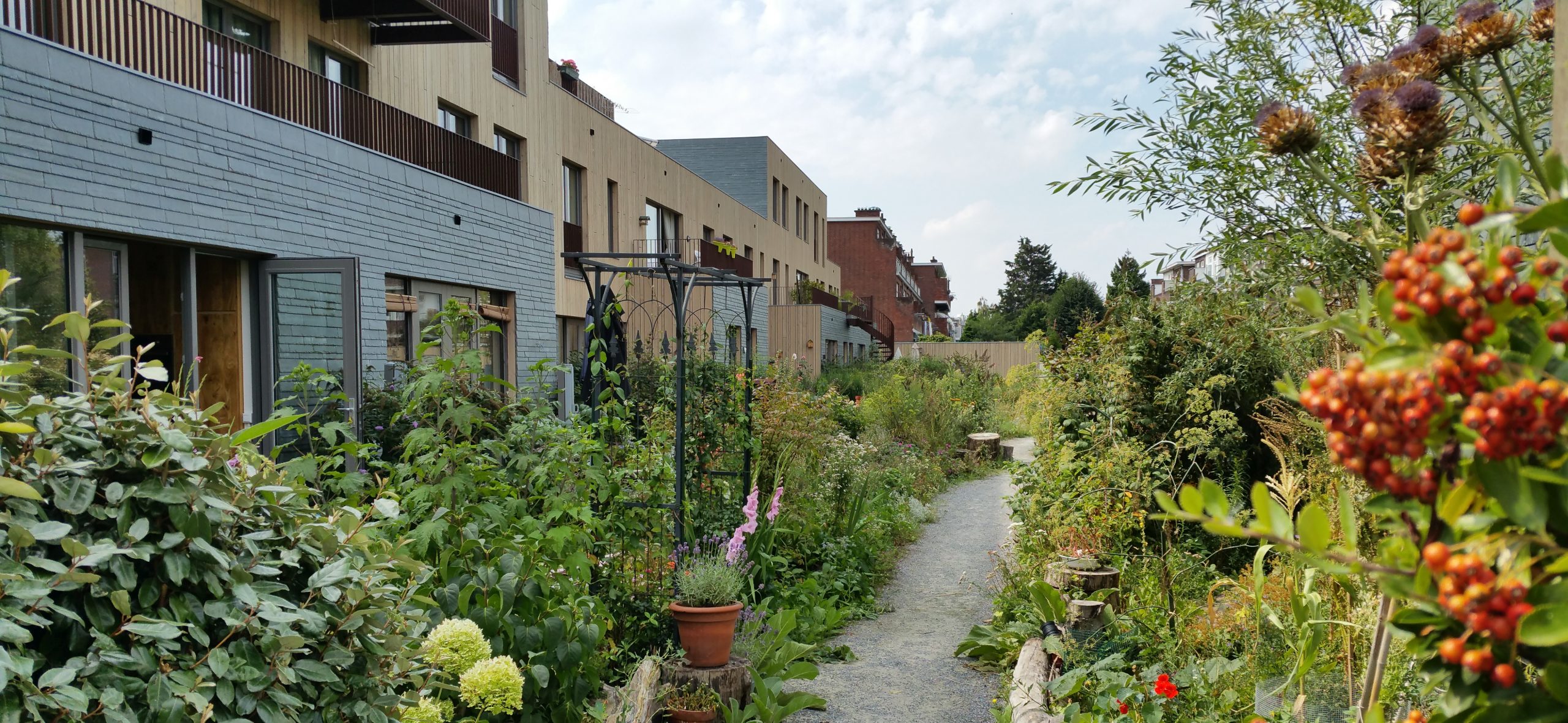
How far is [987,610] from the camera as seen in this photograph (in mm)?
6785

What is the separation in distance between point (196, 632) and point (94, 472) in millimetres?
319

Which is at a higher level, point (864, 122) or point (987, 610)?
point (864, 122)

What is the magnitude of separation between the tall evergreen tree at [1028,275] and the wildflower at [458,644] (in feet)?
219

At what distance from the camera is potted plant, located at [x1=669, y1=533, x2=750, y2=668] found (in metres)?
4.61

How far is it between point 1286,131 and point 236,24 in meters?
9.75

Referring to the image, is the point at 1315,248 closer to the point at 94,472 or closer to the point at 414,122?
the point at 94,472

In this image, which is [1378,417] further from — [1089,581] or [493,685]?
[1089,581]

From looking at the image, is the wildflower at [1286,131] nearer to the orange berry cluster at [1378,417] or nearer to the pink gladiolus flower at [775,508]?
the orange berry cluster at [1378,417]

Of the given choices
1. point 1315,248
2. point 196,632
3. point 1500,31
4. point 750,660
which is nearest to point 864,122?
point 750,660

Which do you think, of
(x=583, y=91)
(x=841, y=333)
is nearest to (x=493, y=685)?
(x=583, y=91)

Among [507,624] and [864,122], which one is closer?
[507,624]

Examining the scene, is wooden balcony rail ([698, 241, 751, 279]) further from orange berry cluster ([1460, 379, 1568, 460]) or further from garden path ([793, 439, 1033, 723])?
orange berry cluster ([1460, 379, 1568, 460])

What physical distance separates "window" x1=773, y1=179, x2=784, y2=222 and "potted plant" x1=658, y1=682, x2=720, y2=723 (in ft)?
83.3

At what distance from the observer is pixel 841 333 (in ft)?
98.2
